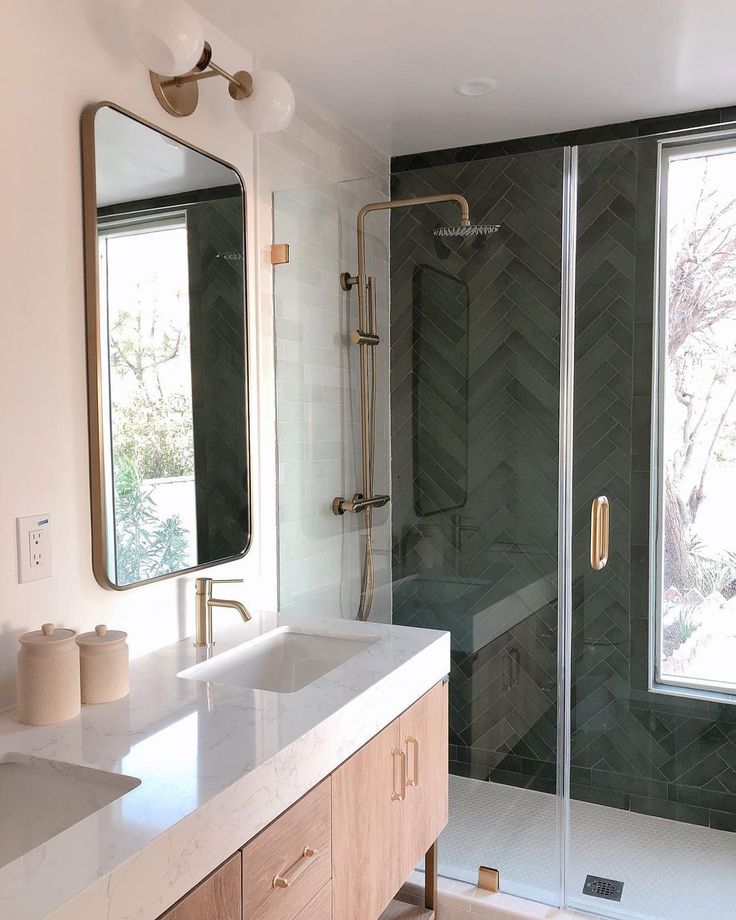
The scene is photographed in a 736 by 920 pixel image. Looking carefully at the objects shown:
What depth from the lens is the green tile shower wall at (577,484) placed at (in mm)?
2184

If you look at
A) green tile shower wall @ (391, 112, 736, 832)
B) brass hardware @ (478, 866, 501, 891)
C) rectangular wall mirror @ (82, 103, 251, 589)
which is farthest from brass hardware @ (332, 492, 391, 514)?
brass hardware @ (478, 866, 501, 891)

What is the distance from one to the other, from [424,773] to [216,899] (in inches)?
34.6

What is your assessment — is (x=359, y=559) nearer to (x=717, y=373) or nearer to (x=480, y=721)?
(x=480, y=721)

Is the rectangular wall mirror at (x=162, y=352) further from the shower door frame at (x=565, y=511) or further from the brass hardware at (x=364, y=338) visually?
the shower door frame at (x=565, y=511)

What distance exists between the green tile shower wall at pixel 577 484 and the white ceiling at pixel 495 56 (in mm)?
296

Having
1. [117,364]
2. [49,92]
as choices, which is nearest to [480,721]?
[117,364]

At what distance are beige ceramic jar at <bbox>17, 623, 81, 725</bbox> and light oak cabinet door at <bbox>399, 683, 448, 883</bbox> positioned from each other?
75cm

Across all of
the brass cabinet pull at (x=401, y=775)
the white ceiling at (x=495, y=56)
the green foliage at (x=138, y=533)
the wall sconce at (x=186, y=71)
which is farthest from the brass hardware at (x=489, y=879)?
the white ceiling at (x=495, y=56)

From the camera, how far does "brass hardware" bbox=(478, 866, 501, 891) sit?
228cm

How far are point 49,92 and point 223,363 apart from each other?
2.57 ft

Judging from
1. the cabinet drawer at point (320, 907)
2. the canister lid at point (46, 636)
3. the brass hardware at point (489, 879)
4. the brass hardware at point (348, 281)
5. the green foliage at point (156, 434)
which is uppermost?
the brass hardware at point (348, 281)

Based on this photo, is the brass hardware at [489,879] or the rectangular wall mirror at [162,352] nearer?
the rectangular wall mirror at [162,352]

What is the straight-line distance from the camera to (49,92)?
1604 millimetres

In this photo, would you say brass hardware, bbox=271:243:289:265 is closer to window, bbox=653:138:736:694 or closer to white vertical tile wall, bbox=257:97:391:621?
white vertical tile wall, bbox=257:97:391:621
